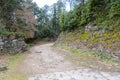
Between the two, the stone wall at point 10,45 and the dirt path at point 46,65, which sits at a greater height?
the stone wall at point 10,45

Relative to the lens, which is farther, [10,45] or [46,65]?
[10,45]

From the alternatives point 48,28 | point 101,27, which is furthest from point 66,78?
point 48,28

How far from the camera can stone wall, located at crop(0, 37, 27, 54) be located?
1149cm

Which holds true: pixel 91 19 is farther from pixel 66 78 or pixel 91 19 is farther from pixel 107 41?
pixel 66 78

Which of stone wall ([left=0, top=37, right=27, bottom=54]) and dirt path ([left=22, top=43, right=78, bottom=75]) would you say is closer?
dirt path ([left=22, top=43, right=78, bottom=75])

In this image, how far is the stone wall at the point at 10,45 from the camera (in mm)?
11492

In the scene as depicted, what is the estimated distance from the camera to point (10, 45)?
12086 mm

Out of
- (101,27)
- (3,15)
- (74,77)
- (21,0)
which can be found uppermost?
(21,0)

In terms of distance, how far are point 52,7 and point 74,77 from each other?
3798cm

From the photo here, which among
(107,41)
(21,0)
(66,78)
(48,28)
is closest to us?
(66,78)

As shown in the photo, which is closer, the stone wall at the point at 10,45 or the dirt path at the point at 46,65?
the dirt path at the point at 46,65

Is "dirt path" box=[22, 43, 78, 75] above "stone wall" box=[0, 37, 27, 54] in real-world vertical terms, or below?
below

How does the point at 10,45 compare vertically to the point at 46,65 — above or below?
above

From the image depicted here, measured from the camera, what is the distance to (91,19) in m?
14.0
